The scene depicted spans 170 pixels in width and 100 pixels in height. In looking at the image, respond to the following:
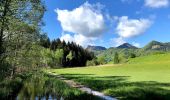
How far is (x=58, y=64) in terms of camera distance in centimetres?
17550

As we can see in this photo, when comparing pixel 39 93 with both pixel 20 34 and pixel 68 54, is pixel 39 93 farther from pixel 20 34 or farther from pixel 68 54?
pixel 68 54

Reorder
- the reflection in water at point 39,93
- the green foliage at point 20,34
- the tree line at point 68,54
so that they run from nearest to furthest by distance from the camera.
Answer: the reflection in water at point 39,93 → the green foliage at point 20,34 → the tree line at point 68,54

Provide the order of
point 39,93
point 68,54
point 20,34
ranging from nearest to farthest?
1. point 39,93
2. point 20,34
3. point 68,54

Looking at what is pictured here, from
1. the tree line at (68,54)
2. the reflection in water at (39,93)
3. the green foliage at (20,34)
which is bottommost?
the reflection in water at (39,93)

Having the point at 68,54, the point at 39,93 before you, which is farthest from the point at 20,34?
the point at 68,54

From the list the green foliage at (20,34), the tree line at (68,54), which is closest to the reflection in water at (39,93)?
the green foliage at (20,34)

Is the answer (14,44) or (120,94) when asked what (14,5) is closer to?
(14,44)

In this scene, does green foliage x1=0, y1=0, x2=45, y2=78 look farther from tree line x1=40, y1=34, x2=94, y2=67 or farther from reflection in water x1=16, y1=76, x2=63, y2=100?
tree line x1=40, y1=34, x2=94, y2=67

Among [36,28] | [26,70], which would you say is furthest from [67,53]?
[36,28]

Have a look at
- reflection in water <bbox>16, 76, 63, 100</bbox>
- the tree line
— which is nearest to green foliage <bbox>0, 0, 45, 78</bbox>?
reflection in water <bbox>16, 76, 63, 100</bbox>

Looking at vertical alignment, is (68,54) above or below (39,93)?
above

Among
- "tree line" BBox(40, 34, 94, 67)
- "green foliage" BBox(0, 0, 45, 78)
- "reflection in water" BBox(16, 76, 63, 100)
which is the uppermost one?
"tree line" BBox(40, 34, 94, 67)

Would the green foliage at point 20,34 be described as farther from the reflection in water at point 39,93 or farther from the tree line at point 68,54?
the tree line at point 68,54

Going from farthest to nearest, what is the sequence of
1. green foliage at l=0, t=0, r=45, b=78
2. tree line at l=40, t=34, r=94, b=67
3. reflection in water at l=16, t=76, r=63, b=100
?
tree line at l=40, t=34, r=94, b=67 < green foliage at l=0, t=0, r=45, b=78 < reflection in water at l=16, t=76, r=63, b=100
